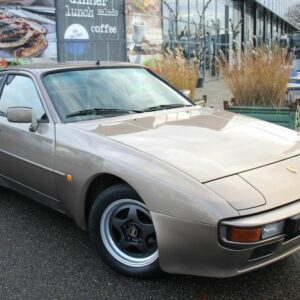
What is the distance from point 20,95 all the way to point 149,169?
1958mm

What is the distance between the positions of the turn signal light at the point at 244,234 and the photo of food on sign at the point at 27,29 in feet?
35.9

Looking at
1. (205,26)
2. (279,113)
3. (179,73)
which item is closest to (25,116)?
(279,113)

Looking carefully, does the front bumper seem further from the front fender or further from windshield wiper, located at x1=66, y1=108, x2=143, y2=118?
windshield wiper, located at x1=66, y1=108, x2=143, y2=118

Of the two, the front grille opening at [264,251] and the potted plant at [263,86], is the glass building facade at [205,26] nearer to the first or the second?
the potted plant at [263,86]

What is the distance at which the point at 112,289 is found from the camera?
9.72ft

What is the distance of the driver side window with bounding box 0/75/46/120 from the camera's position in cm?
387

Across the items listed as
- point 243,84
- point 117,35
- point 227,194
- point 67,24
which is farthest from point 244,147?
point 117,35

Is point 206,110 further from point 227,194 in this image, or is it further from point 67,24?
point 67,24

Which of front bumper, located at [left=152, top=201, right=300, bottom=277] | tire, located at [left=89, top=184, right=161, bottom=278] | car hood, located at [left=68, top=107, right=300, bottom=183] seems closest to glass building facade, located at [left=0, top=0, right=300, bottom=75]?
car hood, located at [left=68, top=107, right=300, bottom=183]

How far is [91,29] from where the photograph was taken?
1451cm

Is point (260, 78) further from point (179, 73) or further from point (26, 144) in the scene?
point (26, 144)

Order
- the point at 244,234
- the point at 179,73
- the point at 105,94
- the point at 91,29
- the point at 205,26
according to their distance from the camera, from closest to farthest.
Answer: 1. the point at 244,234
2. the point at 105,94
3. the point at 179,73
4. the point at 91,29
5. the point at 205,26

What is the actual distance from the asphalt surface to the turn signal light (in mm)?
558

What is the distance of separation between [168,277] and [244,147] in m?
1.03
